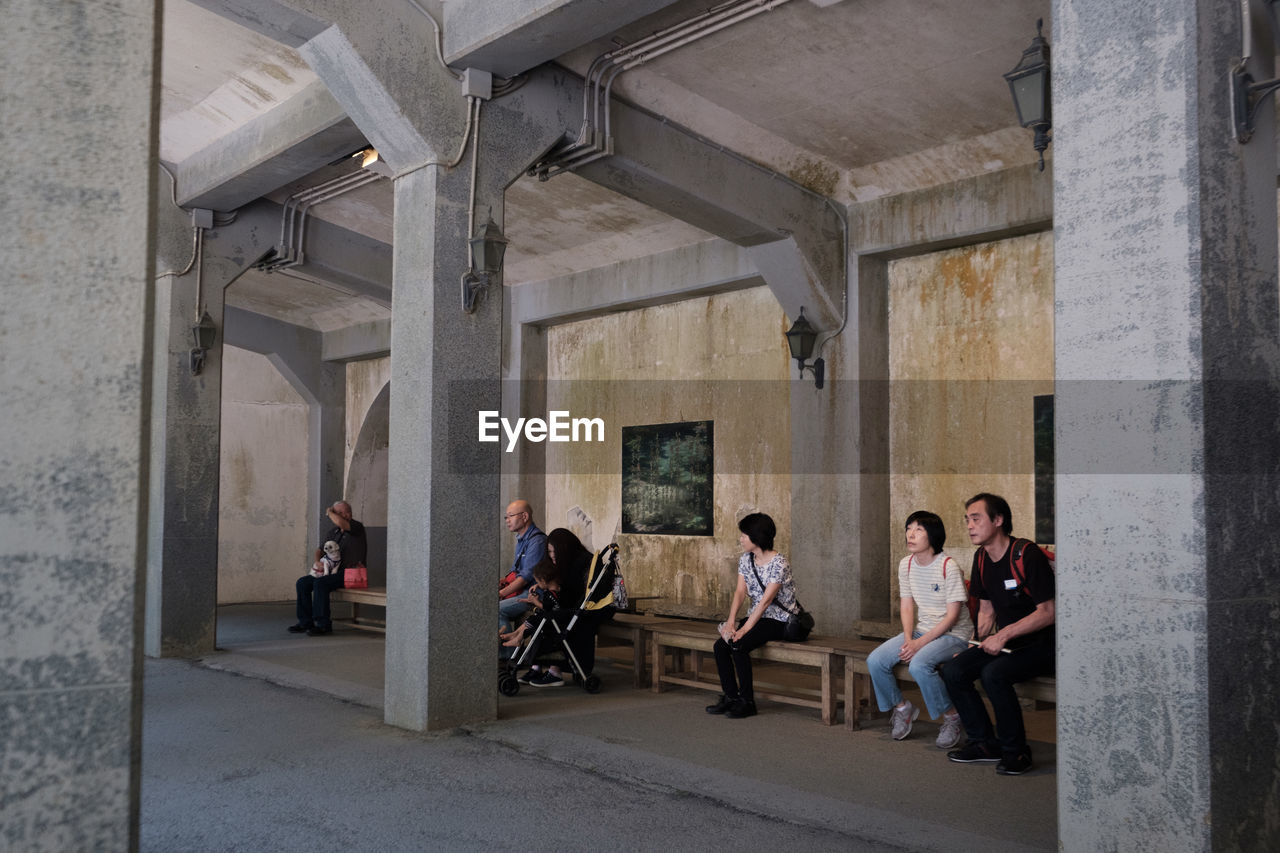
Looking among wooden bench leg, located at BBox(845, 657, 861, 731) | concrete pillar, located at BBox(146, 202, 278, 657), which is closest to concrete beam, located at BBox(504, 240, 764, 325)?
concrete pillar, located at BBox(146, 202, 278, 657)

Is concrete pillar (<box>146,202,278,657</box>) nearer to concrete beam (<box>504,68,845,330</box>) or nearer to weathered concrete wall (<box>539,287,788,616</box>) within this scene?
weathered concrete wall (<box>539,287,788,616</box>)

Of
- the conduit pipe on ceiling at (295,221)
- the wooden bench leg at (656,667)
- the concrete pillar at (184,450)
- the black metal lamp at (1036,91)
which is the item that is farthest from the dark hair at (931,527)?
the concrete pillar at (184,450)

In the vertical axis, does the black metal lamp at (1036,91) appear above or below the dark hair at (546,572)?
above

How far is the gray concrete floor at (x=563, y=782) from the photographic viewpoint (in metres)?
4.89

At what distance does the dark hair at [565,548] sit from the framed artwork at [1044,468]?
12.2 feet

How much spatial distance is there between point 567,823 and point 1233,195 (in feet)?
12.5

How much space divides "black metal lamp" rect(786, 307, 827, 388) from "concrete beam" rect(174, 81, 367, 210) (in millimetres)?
4162

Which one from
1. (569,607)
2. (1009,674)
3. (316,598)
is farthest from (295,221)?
(1009,674)

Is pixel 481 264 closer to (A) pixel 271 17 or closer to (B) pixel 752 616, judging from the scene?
(A) pixel 271 17

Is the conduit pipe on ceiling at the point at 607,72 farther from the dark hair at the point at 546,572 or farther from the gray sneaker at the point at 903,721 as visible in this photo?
the gray sneaker at the point at 903,721

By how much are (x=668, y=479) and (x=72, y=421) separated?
1020 cm

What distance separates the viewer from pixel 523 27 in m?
6.79

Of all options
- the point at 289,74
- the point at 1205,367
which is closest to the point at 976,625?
the point at 1205,367

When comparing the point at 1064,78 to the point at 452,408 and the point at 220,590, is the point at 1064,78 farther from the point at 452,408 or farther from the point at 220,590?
the point at 220,590
